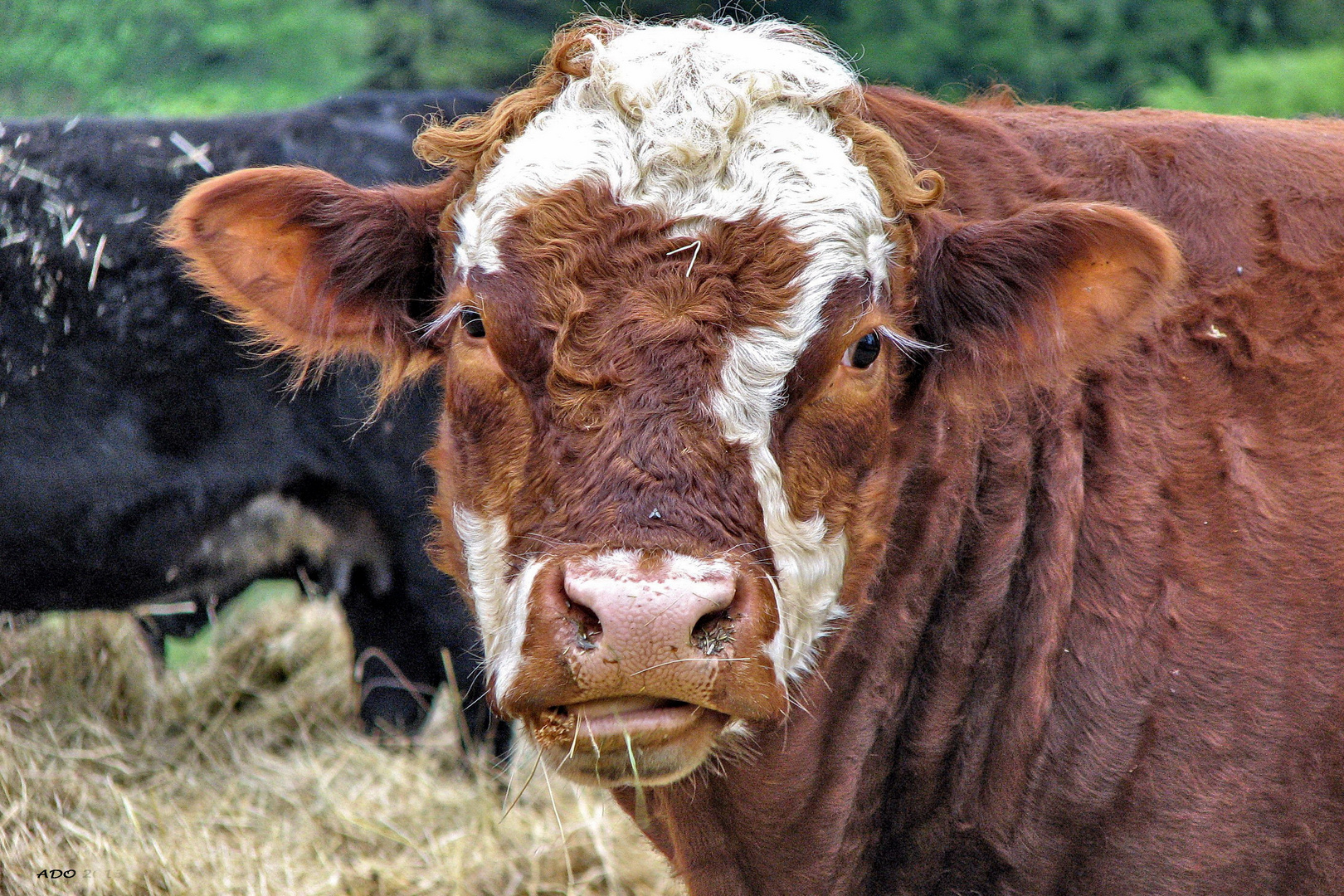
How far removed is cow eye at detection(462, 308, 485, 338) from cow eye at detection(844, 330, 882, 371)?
69 cm

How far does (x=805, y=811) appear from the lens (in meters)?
2.54

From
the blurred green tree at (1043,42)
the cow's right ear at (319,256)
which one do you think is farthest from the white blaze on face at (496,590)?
the blurred green tree at (1043,42)

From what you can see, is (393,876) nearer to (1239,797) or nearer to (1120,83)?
(1239,797)

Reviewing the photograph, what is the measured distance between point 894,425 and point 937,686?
56 cm

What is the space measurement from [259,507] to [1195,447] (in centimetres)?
310

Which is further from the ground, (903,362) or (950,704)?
(903,362)

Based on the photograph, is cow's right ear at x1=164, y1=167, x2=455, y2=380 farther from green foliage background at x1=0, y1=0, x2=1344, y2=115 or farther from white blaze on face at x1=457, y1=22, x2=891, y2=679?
green foliage background at x1=0, y1=0, x2=1344, y2=115

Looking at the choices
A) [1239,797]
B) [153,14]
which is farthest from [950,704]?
[153,14]

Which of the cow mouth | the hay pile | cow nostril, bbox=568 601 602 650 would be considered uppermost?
cow nostril, bbox=568 601 602 650

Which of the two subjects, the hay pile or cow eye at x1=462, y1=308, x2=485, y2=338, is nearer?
cow eye at x1=462, y1=308, x2=485, y2=338

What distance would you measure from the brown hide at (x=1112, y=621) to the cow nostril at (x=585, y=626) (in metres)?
0.68

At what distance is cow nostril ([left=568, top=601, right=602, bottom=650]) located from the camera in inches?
72.5

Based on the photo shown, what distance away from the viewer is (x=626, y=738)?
6.27 feet

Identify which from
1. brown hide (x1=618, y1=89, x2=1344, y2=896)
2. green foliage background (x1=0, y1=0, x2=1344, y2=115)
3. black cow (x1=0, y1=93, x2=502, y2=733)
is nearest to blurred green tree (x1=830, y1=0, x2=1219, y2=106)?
green foliage background (x1=0, y1=0, x2=1344, y2=115)
